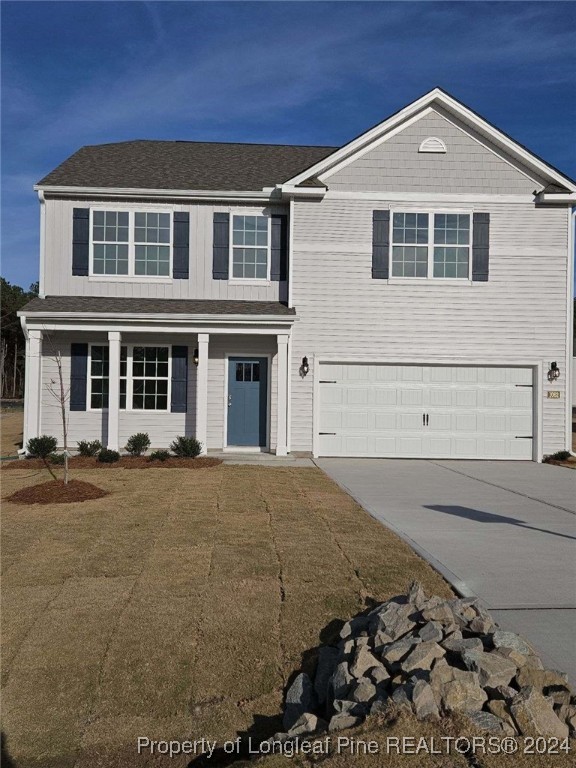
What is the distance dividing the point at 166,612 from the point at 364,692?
203 centimetres

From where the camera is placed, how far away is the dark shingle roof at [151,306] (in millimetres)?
14211

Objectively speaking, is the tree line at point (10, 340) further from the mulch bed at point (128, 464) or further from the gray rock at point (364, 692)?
the gray rock at point (364, 692)

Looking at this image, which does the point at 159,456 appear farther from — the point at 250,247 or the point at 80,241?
the point at 80,241

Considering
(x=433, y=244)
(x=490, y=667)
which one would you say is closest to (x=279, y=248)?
(x=433, y=244)

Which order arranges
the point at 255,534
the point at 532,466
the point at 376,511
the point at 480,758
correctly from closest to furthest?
the point at 480,758 < the point at 255,534 < the point at 376,511 < the point at 532,466

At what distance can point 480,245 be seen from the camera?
15.0 m

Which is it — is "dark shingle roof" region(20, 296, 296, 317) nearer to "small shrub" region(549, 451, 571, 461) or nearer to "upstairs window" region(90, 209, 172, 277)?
"upstairs window" region(90, 209, 172, 277)

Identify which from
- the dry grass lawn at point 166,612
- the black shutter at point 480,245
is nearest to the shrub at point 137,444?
the dry grass lawn at point 166,612

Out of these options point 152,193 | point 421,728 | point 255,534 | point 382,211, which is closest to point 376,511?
point 255,534

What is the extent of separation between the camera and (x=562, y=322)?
49.5 ft

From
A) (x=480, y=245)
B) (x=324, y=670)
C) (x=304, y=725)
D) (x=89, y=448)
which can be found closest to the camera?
(x=304, y=725)

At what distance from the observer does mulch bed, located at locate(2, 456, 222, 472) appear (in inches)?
514

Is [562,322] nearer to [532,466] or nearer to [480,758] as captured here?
[532,466]

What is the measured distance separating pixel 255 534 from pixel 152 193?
9976 millimetres
